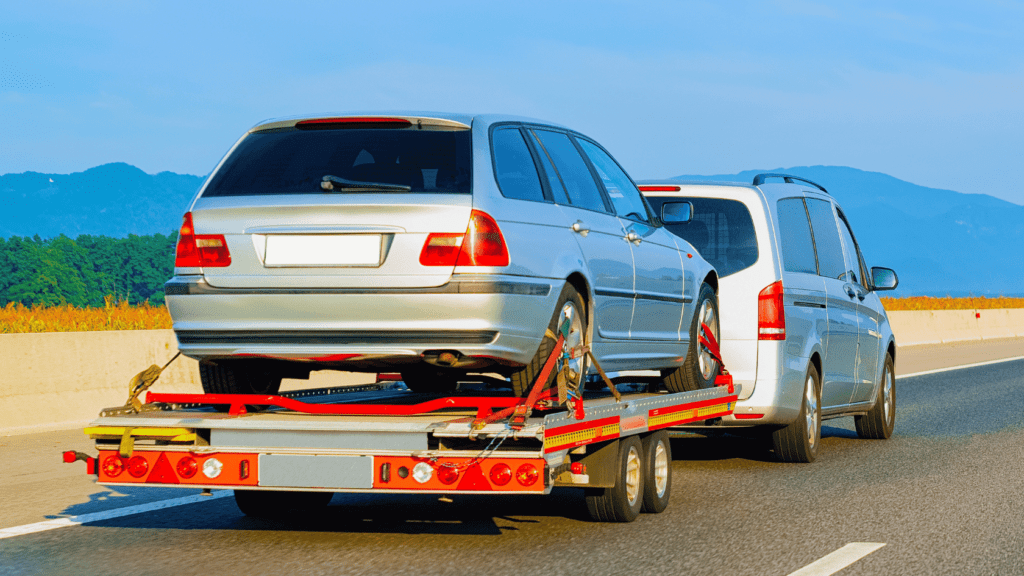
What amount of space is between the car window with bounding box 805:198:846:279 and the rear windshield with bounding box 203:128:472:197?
17.4 feet

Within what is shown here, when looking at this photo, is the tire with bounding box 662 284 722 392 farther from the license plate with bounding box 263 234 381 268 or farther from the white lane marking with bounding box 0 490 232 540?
the license plate with bounding box 263 234 381 268

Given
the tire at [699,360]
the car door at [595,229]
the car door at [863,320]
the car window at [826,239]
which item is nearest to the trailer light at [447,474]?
the car door at [595,229]

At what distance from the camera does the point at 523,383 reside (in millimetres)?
6461

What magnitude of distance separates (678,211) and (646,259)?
2.92ft

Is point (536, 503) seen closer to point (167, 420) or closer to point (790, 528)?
point (790, 528)

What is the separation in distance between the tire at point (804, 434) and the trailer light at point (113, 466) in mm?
5440

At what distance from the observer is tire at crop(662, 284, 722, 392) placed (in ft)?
28.2

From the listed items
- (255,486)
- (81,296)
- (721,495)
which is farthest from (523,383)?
(81,296)

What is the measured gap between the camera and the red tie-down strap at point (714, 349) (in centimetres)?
880

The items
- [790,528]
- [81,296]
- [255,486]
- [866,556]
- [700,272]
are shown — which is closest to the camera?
[255,486]

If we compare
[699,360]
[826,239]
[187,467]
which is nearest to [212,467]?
[187,467]

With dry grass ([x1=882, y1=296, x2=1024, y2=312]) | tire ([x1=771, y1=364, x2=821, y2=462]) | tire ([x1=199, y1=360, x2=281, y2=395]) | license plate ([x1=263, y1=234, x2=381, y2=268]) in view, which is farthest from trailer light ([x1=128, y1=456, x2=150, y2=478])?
dry grass ([x1=882, y1=296, x2=1024, y2=312])

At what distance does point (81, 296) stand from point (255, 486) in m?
122

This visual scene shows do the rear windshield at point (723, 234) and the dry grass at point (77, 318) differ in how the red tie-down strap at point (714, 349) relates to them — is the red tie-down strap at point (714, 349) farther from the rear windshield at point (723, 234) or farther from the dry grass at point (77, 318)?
the dry grass at point (77, 318)
